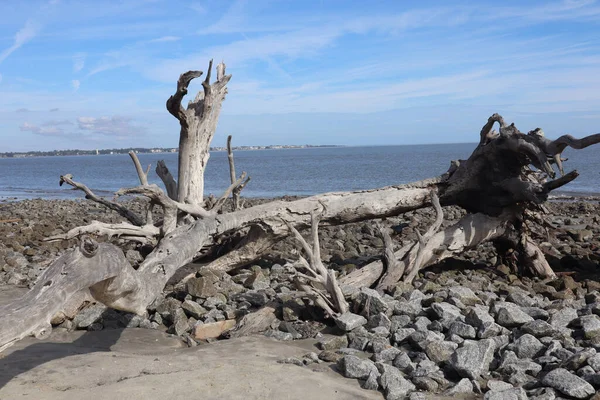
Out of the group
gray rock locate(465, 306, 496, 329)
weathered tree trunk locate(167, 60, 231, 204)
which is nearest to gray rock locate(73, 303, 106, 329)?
weathered tree trunk locate(167, 60, 231, 204)

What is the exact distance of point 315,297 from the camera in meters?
6.64

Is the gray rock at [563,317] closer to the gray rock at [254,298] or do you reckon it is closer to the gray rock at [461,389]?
the gray rock at [461,389]

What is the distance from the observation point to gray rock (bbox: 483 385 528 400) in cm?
450

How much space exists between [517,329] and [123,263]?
3.96m

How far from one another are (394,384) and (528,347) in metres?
1.52

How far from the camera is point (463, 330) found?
593 cm

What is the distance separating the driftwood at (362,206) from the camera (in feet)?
25.0

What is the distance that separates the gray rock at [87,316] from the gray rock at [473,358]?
13.8 feet

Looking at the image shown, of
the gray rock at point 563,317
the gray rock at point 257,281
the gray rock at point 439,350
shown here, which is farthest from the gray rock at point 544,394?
the gray rock at point 257,281

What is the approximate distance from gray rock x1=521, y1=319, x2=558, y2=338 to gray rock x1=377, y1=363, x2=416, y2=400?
1.62 meters

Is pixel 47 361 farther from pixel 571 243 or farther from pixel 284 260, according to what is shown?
pixel 571 243

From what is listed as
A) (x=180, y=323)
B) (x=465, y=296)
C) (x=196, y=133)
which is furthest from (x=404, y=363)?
(x=196, y=133)

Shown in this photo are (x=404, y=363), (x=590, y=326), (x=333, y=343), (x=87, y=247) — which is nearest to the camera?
(x=87, y=247)

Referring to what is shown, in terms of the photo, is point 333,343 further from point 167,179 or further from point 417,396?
point 167,179
